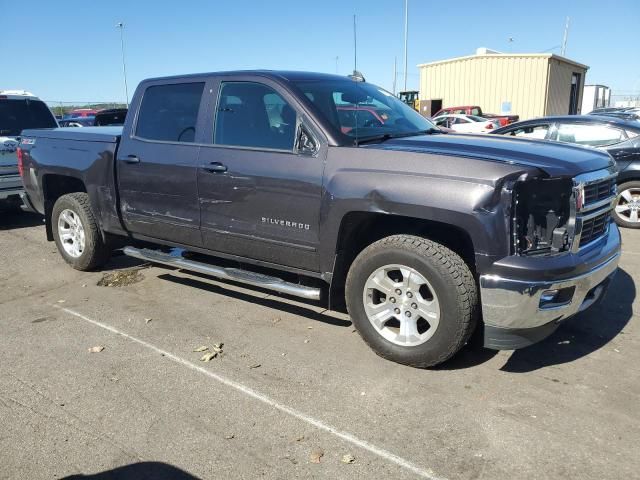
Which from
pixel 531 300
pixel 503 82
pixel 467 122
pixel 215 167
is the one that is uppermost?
pixel 503 82

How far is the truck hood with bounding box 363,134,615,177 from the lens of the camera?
3.29 m

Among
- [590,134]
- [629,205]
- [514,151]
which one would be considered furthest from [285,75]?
[629,205]

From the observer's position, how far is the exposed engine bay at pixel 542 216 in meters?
3.20

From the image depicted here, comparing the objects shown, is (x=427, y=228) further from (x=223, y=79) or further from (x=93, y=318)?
(x=93, y=318)

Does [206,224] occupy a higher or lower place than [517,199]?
lower

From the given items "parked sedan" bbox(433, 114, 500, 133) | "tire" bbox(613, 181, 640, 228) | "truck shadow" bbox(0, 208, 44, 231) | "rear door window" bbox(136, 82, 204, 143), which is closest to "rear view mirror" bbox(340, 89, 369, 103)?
"rear door window" bbox(136, 82, 204, 143)

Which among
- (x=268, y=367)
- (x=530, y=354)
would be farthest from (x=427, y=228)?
(x=268, y=367)

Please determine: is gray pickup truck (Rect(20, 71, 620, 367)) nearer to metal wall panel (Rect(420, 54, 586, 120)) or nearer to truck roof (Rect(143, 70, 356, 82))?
truck roof (Rect(143, 70, 356, 82))

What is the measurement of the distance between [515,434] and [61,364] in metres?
3.07

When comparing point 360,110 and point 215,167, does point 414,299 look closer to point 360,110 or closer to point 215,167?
point 360,110

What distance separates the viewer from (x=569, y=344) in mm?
4094

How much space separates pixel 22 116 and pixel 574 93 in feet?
115

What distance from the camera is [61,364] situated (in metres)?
3.94

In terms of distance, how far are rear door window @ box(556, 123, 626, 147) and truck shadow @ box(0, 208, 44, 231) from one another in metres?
8.60
